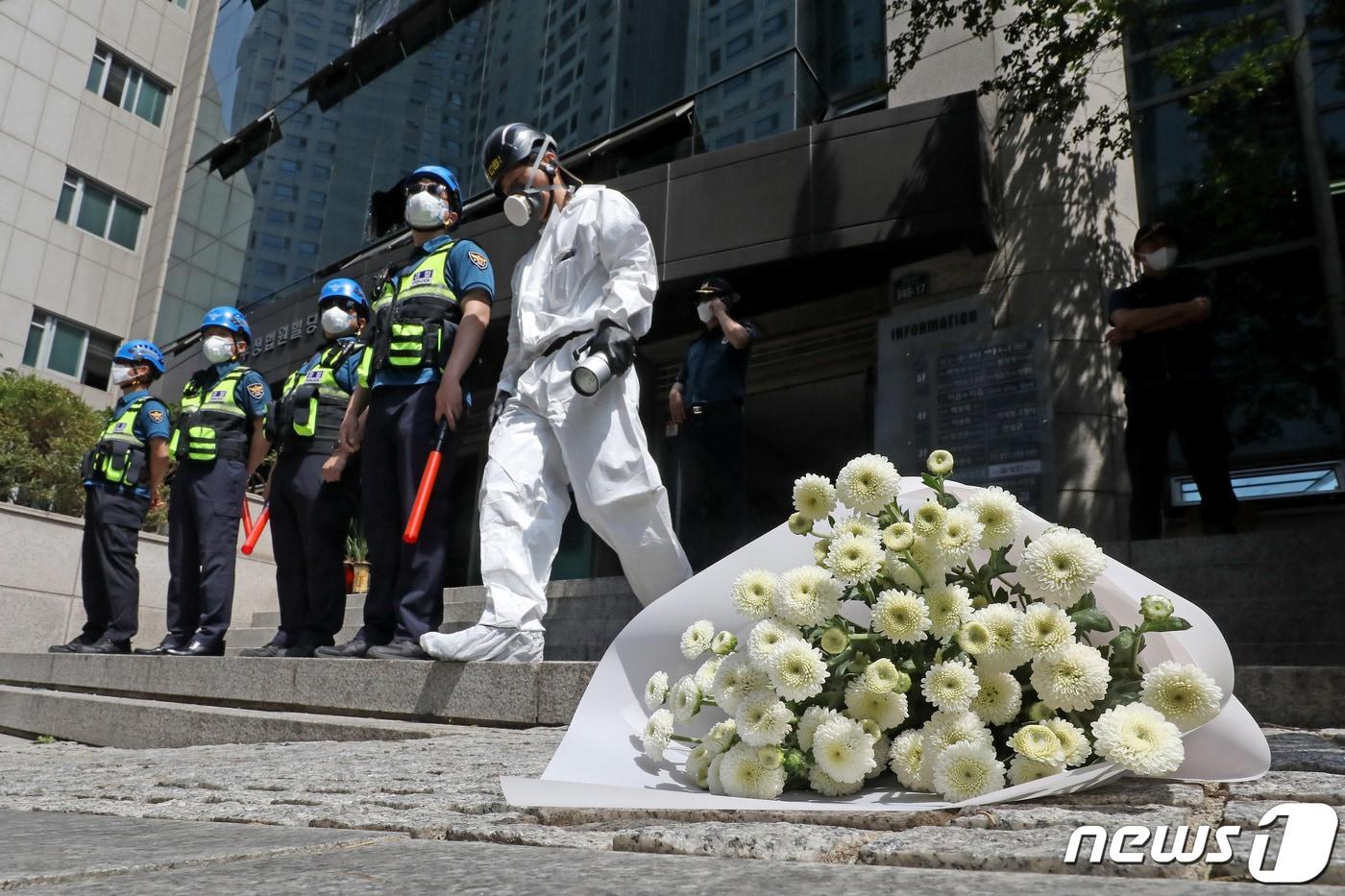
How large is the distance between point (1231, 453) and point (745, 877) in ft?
25.4

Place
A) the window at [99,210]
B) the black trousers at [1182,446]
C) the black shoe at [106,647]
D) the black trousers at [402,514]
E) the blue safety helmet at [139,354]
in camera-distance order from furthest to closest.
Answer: the window at [99,210] < the blue safety helmet at [139,354] < the black shoe at [106,647] < the black trousers at [1182,446] < the black trousers at [402,514]

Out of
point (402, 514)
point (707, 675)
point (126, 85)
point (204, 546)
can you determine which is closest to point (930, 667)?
point (707, 675)

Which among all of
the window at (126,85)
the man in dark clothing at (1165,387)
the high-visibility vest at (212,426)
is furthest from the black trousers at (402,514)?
the window at (126,85)

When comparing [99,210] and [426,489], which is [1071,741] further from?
[99,210]

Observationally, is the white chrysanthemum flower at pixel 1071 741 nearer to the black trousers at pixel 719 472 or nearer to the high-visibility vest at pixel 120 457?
the black trousers at pixel 719 472

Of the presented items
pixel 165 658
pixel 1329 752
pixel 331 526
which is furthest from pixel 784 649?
pixel 165 658

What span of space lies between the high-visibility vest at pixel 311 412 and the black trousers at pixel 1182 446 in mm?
4407

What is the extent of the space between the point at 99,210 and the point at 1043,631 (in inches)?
1055

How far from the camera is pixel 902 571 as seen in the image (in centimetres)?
168

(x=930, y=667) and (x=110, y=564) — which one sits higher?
(x=110, y=564)

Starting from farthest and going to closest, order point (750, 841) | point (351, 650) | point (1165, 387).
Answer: point (1165, 387) < point (351, 650) < point (750, 841)

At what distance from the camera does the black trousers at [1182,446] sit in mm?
5891

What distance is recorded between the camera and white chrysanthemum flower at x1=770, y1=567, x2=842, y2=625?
1.66 meters

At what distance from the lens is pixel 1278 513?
7301mm
